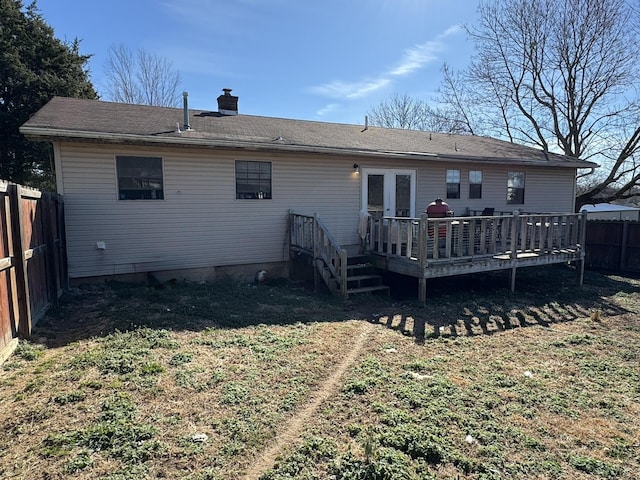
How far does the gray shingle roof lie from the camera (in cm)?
746

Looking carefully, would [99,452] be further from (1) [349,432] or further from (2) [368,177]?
(2) [368,177]

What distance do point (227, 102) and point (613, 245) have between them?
1301 cm

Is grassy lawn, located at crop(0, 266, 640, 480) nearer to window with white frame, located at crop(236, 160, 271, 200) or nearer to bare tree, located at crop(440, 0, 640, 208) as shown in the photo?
window with white frame, located at crop(236, 160, 271, 200)

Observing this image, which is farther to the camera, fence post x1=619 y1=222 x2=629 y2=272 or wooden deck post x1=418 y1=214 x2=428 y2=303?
fence post x1=619 y1=222 x2=629 y2=272

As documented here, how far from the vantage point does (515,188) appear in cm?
1320

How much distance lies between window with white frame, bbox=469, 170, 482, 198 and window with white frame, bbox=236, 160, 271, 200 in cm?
670

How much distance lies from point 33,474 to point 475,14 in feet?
74.8

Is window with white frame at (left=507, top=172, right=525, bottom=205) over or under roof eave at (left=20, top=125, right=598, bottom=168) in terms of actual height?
under

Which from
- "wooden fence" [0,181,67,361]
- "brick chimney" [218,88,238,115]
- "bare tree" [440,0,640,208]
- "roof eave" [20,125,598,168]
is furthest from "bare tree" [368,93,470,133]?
"wooden fence" [0,181,67,361]

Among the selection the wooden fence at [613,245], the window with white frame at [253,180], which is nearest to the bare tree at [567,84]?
the wooden fence at [613,245]

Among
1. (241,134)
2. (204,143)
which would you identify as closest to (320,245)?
(204,143)

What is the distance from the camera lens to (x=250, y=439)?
3.11m

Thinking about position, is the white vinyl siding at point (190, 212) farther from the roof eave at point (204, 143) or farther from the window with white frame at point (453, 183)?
the window with white frame at point (453, 183)

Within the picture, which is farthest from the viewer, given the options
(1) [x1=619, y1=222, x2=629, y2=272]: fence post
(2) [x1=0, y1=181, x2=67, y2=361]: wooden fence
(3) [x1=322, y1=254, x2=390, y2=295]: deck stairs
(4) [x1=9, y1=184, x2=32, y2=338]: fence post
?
(1) [x1=619, y1=222, x2=629, y2=272]: fence post
